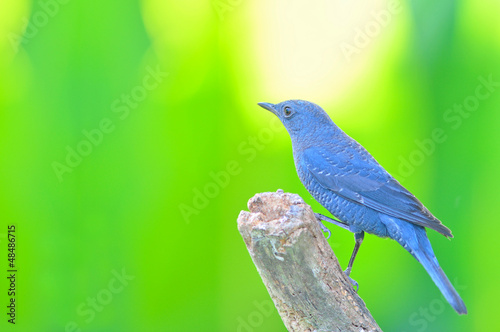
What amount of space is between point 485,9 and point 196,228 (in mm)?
2657

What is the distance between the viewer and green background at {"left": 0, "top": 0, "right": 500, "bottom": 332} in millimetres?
3824

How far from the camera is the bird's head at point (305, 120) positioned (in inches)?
109

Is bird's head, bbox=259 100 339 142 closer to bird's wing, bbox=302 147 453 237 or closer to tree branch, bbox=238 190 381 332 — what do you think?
bird's wing, bbox=302 147 453 237

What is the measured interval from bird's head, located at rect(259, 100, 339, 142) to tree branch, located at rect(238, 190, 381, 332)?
657mm

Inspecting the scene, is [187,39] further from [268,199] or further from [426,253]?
[426,253]

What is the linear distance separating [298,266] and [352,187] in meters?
0.71

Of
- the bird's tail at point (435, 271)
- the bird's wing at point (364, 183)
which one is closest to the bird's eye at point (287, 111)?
the bird's wing at point (364, 183)

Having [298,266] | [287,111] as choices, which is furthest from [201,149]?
[298,266]

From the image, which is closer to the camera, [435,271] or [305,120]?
[435,271]

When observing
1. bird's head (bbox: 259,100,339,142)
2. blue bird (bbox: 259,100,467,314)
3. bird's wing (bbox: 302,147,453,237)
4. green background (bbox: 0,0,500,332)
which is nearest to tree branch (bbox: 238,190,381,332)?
blue bird (bbox: 259,100,467,314)

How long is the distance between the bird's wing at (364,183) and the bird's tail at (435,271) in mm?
86

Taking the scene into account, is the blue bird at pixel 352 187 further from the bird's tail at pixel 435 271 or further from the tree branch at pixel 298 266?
the tree branch at pixel 298 266

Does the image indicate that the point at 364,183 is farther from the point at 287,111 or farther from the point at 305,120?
the point at 287,111

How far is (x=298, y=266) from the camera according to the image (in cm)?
202
